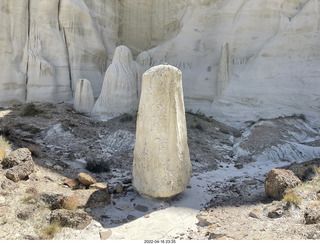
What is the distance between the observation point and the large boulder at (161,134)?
14.7 feet

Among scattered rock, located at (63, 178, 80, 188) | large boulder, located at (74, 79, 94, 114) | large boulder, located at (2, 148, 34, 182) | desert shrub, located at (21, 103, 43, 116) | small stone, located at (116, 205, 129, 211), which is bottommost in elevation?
small stone, located at (116, 205, 129, 211)

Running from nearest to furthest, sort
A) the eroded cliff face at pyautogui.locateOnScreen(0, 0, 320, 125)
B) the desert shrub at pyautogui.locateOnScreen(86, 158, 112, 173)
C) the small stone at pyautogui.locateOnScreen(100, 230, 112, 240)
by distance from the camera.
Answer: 1. the small stone at pyautogui.locateOnScreen(100, 230, 112, 240)
2. the desert shrub at pyautogui.locateOnScreen(86, 158, 112, 173)
3. the eroded cliff face at pyautogui.locateOnScreen(0, 0, 320, 125)

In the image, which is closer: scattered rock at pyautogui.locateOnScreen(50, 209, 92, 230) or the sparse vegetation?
scattered rock at pyautogui.locateOnScreen(50, 209, 92, 230)

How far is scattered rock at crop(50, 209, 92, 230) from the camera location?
3.60 meters

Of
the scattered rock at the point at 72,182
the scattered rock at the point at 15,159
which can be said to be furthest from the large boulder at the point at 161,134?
the scattered rock at the point at 15,159

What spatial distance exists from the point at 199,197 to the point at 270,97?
8646 mm

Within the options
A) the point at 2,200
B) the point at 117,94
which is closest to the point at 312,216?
the point at 2,200

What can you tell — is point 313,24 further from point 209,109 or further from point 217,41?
point 209,109

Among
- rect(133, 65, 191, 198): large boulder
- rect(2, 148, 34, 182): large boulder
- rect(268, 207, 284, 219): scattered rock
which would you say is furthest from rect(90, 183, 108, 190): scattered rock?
rect(268, 207, 284, 219): scattered rock

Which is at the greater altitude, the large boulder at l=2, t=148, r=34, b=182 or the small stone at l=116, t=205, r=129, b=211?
the large boulder at l=2, t=148, r=34, b=182

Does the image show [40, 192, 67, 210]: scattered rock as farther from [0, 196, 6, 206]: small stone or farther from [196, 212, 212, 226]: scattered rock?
[196, 212, 212, 226]: scattered rock

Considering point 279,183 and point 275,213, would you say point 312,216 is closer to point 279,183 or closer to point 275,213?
point 275,213

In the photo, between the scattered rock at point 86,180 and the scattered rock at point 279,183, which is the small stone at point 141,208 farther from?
the scattered rock at point 279,183

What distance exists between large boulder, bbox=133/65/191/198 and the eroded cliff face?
797 cm
